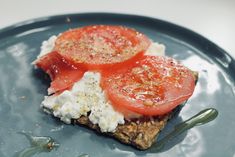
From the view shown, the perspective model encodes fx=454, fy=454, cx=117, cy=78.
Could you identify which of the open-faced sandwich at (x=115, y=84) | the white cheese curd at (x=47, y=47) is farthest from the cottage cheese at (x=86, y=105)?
the white cheese curd at (x=47, y=47)

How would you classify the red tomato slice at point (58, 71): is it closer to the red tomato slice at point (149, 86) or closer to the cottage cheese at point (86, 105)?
the cottage cheese at point (86, 105)

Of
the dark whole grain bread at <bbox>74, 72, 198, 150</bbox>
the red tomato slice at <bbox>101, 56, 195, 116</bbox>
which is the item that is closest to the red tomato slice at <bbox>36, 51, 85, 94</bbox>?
the red tomato slice at <bbox>101, 56, 195, 116</bbox>

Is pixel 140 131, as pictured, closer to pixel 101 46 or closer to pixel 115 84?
pixel 115 84

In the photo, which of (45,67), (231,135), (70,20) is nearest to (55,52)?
(45,67)

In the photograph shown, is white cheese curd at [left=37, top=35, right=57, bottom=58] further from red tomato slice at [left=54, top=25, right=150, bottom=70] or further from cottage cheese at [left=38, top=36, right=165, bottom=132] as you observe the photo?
cottage cheese at [left=38, top=36, right=165, bottom=132]

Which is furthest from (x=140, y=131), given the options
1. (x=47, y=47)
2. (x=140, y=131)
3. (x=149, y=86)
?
(x=47, y=47)
